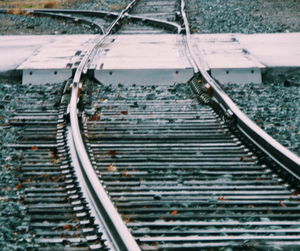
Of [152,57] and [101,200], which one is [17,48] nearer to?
[152,57]

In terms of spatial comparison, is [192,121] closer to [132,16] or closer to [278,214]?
[278,214]

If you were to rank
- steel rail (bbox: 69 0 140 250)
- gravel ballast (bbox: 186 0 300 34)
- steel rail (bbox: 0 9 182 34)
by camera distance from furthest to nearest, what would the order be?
gravel ballast (bbox: 186 0 300 34)
steel rail (bbox: 0 9 182 34)
steel rail (bbox: 69 0 140 250)

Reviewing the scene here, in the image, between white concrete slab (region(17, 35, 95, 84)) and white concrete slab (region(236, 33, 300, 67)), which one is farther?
white concrete slab (region(236, 33, 300, 67))

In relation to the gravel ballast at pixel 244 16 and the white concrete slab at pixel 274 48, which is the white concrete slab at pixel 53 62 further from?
the gravel ballast at pixel 244 16

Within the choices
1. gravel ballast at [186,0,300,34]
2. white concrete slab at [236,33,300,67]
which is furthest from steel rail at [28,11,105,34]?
white concrete slab at [236,33,300,67]

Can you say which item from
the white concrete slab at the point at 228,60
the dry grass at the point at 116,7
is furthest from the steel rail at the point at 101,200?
the dry grass at the point at 116,7

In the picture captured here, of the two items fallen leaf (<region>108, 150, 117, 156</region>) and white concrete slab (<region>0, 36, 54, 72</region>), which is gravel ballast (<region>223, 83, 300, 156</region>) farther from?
→ white concrete slab (<region>0, 36, 54, 72</region>)

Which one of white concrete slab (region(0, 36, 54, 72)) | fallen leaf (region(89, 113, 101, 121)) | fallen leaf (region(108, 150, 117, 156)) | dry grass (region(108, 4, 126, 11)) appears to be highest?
fallen leaf (region(108, 150, 117, 156))
